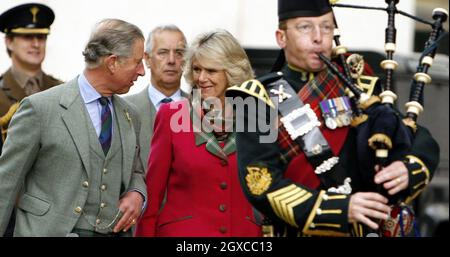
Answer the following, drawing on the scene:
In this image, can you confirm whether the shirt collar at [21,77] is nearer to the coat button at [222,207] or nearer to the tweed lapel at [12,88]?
the tweed lapel at [12,88]

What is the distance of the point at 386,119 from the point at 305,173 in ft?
1.53

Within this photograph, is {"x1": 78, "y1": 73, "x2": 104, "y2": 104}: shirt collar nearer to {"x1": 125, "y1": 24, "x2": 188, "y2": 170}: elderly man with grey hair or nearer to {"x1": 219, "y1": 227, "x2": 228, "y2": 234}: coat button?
{"x1": 219, "y1": 227, "x2": 228, "y2": 234}: coat button

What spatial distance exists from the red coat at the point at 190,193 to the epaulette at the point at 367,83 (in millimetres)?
1204

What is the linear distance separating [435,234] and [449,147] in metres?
1.10

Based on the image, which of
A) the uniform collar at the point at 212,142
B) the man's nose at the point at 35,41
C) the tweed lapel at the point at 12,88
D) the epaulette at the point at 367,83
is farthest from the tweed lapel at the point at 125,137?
the man's nose at the point at 35,41

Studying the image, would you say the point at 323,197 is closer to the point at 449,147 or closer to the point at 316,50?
the point at 316,50

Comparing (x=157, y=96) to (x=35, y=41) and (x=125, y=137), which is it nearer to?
(x=35, y=41)

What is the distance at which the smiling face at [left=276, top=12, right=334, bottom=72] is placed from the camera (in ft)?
17.9

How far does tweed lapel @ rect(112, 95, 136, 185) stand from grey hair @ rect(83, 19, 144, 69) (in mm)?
246

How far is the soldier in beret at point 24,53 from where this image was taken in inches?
312

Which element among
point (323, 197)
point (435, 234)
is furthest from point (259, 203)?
point (435, 234)

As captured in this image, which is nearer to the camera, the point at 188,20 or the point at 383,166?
the point at 383,166

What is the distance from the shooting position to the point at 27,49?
823cm

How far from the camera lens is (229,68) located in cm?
662
